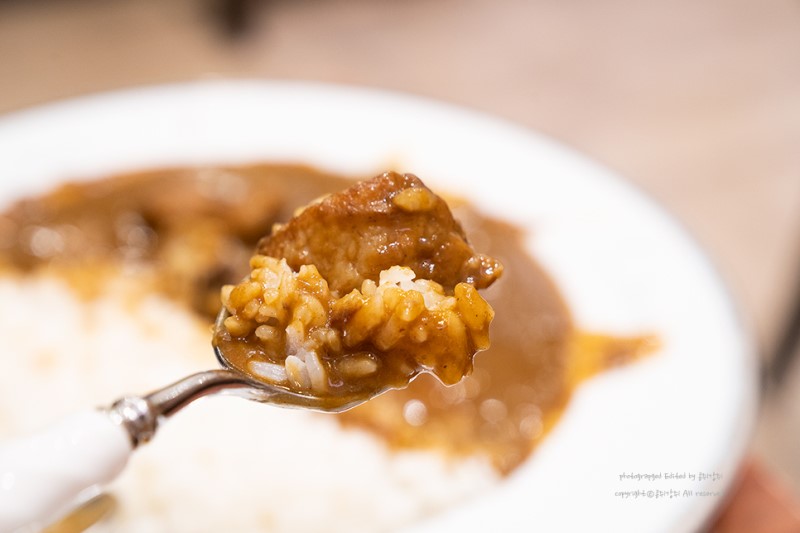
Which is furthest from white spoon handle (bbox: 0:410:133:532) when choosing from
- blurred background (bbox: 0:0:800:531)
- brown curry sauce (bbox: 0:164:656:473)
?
blurred background (bbox: 0:0:800:531)

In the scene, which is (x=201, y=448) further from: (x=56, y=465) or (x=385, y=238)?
(x=385, y=238)

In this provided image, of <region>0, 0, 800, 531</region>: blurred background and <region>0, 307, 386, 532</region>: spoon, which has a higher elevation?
<region>0, 0, 800, 531</region>: blurred background

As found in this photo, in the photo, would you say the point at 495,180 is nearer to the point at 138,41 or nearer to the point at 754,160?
the point at 754,160

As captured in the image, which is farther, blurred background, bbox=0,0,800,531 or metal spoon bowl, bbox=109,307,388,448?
blurred background, bbox=0,0,800,531

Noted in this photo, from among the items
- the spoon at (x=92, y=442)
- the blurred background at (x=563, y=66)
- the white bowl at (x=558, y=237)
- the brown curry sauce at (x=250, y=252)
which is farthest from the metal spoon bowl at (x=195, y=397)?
the blurred background at (x=563, y=66)

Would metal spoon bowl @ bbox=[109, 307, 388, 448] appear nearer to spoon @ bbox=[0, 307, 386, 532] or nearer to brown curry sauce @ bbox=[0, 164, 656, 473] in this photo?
spoon @ bbox=[0, 307, 386, 532]

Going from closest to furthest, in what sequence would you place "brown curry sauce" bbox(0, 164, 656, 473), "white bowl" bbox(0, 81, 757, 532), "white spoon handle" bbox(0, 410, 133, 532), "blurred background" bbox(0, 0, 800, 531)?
"white spoon handle" bbox(0, 410, 133, 532) → "white bowl" bbox(0, 81, 757, 532) → "brown curry sauce" bbox(0, 164, 656, 473) → "blurred background" bbox(0, 0, 800, 531)

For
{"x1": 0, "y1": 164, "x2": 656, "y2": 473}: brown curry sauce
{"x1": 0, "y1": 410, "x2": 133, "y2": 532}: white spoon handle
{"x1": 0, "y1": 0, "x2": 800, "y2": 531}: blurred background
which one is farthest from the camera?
{"x1": 0, "y1": 0, "x2": 800, "y2": 531}: blurred background
